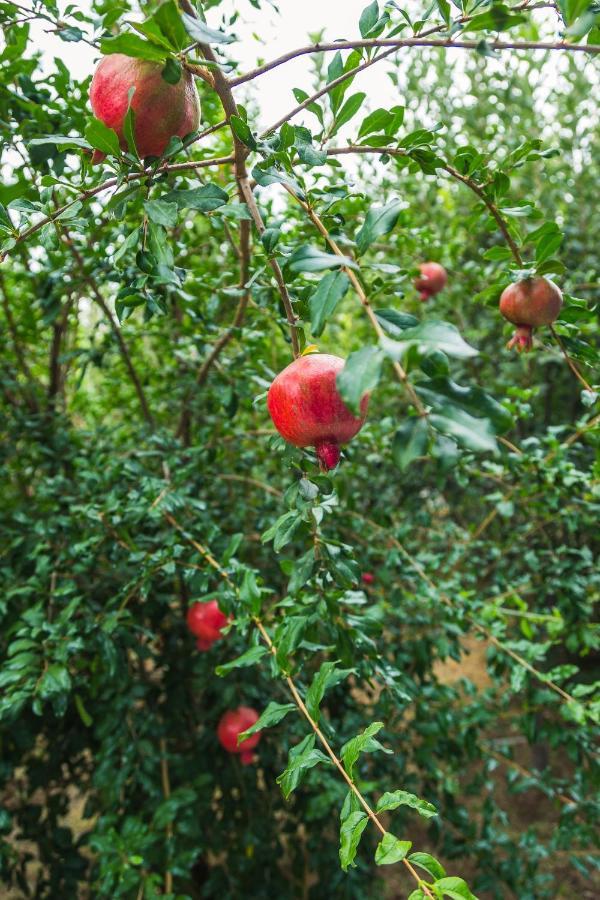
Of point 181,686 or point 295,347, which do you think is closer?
point 295,347

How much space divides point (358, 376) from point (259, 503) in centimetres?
131

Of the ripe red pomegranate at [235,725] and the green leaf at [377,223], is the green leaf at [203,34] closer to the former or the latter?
the green leaf at [377,223]

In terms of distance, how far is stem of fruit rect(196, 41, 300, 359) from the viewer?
1.70ft

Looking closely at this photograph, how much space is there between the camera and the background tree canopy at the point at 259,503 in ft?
1.77

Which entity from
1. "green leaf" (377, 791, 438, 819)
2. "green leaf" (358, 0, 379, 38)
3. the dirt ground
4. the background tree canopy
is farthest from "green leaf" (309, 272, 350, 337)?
the dirt ground

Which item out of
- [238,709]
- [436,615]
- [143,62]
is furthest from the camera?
[436,615]

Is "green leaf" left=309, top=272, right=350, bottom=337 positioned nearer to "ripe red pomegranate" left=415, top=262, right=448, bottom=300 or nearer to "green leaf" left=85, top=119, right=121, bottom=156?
"green leaf" left=85, top=119, right=121, bottom=156

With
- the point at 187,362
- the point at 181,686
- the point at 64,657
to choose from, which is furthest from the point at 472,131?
the point at 64,657

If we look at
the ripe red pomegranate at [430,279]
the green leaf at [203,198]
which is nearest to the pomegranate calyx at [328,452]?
the green leaf at [203,198]

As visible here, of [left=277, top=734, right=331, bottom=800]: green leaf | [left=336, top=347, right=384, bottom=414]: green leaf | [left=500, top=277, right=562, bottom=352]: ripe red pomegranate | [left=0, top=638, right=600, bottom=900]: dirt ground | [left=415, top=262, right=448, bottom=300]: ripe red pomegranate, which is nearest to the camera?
[left=336, top=347, right=384, bottom=414]: green leaf

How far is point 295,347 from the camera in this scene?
610 millimetres

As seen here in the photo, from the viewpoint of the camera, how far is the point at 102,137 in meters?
0.50

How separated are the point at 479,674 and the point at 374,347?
320 centimetres

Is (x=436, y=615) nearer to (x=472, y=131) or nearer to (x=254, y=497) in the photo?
(x=254, y=497)
